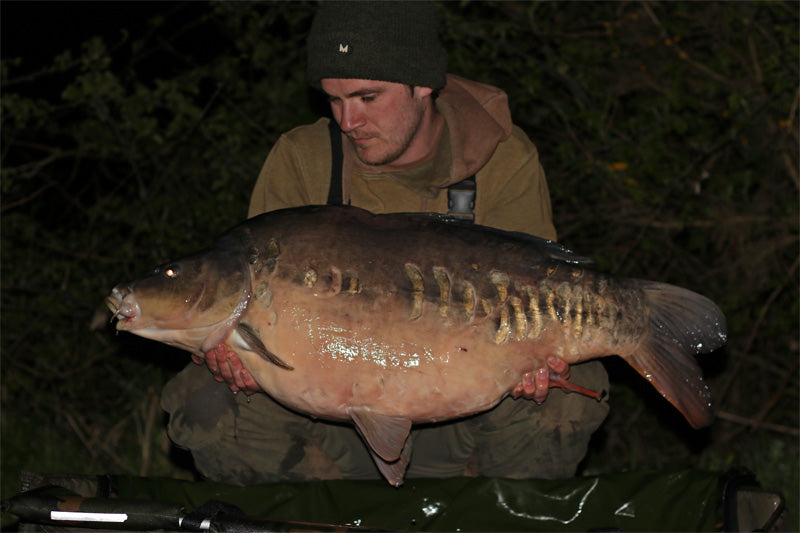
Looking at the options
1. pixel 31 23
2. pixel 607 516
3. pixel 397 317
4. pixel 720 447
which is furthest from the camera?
pixel 31 23

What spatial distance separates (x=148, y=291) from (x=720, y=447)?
248 cm

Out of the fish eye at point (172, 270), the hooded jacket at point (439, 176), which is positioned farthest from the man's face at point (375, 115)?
the fish eye at point (172, 270)

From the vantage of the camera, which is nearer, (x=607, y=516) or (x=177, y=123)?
(x=607, y=516)

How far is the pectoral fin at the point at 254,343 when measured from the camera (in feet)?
5.55

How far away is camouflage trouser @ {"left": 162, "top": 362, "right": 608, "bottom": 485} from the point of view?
6.80 ft

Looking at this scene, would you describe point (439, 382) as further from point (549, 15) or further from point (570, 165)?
point (549, 15)

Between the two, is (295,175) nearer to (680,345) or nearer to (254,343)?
(254,343)

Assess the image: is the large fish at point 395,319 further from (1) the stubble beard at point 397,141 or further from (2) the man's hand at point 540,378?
(1) the stubble beard at point 397,141

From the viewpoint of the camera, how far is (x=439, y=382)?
5.62 ft

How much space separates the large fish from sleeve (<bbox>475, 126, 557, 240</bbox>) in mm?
526

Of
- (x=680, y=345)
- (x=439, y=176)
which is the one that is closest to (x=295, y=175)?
(x=439, y=176)

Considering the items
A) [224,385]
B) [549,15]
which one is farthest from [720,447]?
[224,385]

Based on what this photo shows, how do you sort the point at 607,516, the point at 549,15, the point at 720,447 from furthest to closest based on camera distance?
1. the point at 549,15
2. the point at 720,447
3. the point at 607,516

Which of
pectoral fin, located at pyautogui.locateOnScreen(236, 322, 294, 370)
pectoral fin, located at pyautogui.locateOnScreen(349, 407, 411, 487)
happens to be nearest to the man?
pectoral fin, located at pyautogui.locateOnScreen(236, 322, 294, 370)
